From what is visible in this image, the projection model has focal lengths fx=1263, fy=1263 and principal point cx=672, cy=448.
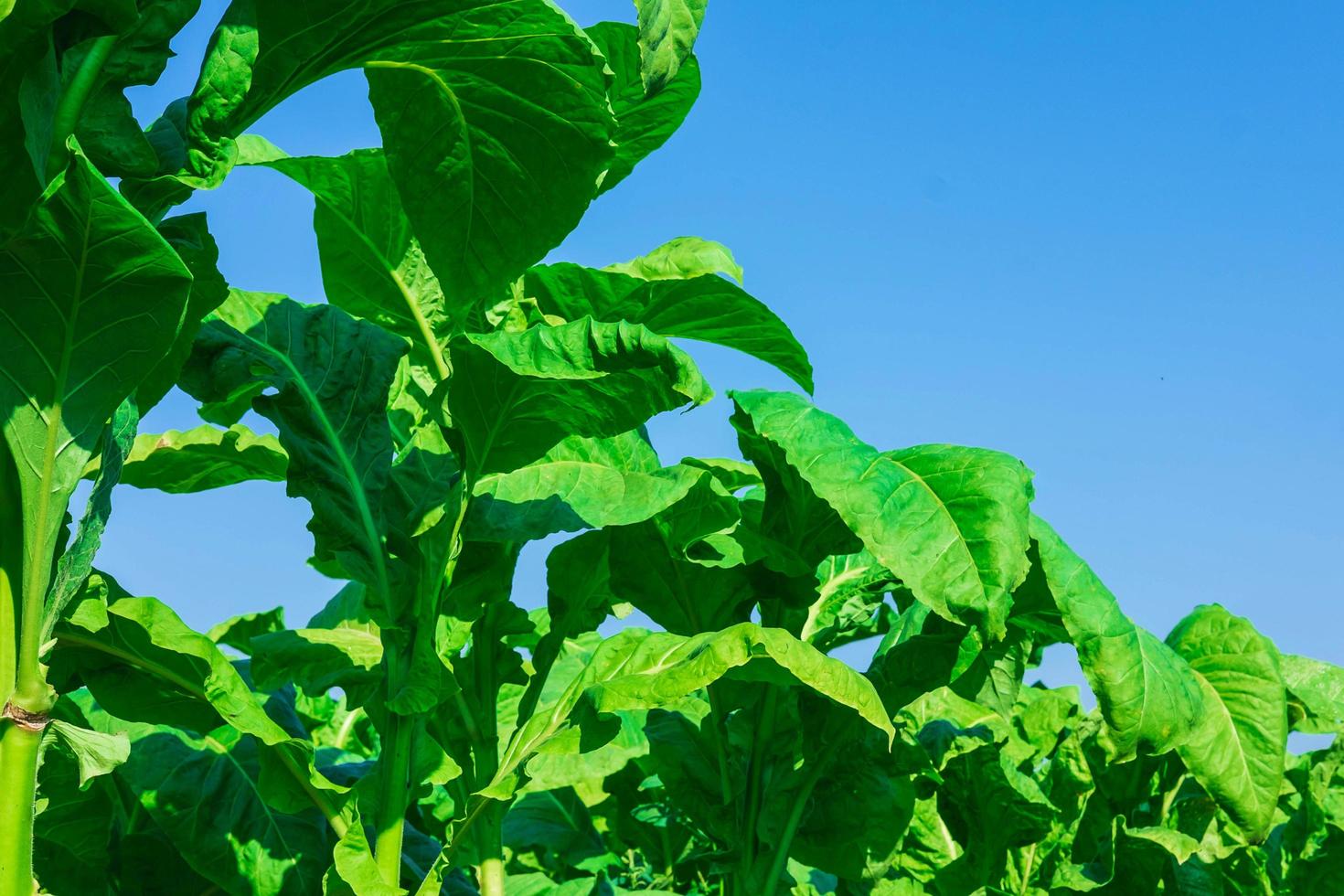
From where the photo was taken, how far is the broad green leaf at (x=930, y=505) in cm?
170

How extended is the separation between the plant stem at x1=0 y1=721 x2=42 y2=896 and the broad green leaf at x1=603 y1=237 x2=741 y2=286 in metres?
1.18

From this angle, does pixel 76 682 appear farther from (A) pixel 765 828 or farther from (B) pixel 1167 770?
(B) pixel 1167 770

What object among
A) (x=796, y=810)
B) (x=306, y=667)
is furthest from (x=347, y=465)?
(x=796, y=810)

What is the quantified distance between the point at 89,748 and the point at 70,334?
0.48 m

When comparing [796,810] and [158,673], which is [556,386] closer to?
[158,673]

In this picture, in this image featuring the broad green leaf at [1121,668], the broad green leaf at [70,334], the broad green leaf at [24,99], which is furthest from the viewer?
the broad green leaf at [1121,668]

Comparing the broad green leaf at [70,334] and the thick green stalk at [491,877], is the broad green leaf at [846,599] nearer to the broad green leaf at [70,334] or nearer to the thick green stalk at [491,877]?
the thick green stalk at [491,877]

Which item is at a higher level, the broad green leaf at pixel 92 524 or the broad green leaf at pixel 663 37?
the broad green leaf at pixel 663 37

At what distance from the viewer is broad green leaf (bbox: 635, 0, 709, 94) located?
1.40 meters

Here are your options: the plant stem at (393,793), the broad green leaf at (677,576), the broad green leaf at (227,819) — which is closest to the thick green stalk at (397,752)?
the plant stem at (393,793)

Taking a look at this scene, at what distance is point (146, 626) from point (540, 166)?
2.83 feet

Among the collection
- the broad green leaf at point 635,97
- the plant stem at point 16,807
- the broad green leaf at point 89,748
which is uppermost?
the broad green leaf at point 635,97

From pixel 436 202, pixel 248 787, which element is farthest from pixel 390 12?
pixel 248 787

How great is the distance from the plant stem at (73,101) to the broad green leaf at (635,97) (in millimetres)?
852
